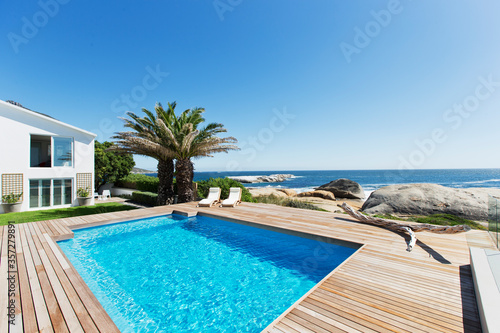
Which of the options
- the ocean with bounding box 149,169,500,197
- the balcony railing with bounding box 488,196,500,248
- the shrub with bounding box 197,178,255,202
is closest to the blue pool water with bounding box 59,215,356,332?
the balcony railing with bounding box 488,196,500,248

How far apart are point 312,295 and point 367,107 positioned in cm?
1647

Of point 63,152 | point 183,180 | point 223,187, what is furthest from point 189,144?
point 63,152

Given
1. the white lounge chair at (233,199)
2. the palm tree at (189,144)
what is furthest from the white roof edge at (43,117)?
the white lounge chair at (233,199)

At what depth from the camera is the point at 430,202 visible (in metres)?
11.6

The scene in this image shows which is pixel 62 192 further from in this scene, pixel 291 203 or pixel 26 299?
pixel 291 203

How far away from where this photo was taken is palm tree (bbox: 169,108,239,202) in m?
12.3

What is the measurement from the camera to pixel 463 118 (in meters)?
11.5

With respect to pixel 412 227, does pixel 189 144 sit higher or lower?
higher

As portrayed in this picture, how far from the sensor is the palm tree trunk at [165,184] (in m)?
13.0

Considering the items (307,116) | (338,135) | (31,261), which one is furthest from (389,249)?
(338,135)

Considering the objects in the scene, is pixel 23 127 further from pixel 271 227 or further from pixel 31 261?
pixel 271 227

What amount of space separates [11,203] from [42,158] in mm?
2717

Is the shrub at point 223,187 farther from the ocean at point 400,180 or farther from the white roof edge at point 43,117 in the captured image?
the ocean at point 400,180

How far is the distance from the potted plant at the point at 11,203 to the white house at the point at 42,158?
0.21 m
